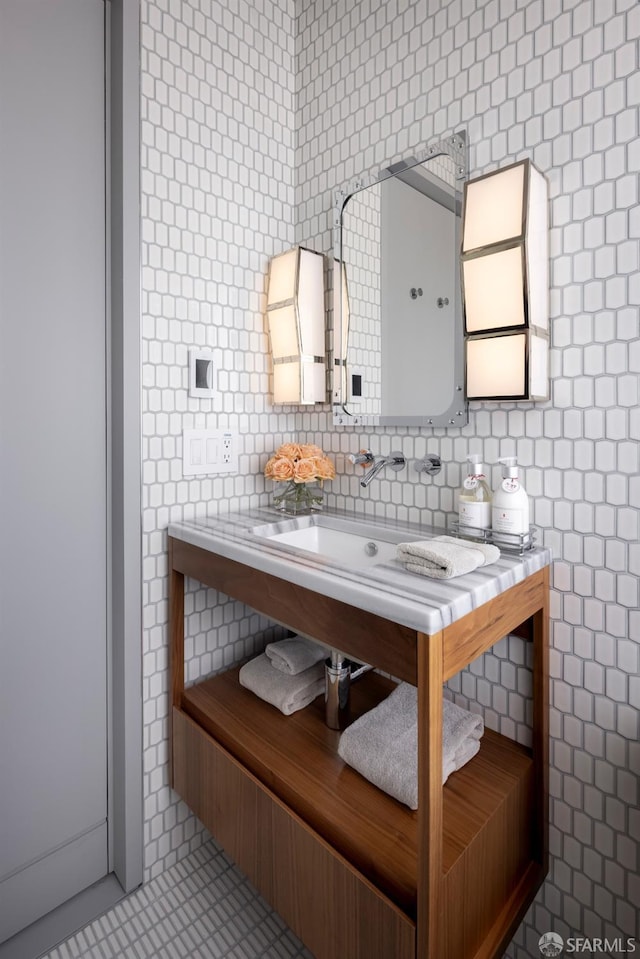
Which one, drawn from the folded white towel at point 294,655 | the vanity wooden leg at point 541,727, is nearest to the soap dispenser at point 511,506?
the vanity wooden leg at point 541,727

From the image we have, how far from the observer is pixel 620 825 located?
1.06 metres

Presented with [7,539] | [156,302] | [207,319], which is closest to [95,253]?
[156,302]

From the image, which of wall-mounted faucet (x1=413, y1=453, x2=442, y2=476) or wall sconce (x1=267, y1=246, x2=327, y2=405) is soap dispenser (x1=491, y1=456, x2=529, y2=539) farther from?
wall sconce (x1=267, y1=246, x2=327, y2=405)

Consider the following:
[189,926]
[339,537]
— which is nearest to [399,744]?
[339,537]

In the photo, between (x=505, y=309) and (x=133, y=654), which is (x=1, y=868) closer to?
(x=133, y=654)

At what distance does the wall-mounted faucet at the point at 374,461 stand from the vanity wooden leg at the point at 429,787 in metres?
0.72

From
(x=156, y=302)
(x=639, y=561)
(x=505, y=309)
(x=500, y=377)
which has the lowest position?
(x=639, y=561)

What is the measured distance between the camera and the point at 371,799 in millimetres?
1075

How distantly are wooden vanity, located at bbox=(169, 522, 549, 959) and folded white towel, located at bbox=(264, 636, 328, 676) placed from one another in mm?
118

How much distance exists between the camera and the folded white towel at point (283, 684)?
1.39 metres

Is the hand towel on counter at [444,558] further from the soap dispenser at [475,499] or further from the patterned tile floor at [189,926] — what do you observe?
the patterned tile floor at [189,926]

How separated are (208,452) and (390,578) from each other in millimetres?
827

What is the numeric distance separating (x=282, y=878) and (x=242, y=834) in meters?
0.16

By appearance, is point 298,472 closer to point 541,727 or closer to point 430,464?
point 430,464
